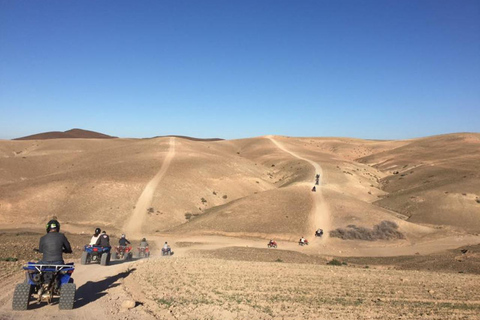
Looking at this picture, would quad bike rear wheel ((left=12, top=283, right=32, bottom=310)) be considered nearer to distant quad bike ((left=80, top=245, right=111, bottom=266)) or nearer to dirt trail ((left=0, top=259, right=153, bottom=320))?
dirt trail ((left=0, top=259, right=153, bottom=320))

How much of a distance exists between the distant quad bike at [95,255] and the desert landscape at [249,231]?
1.39ft

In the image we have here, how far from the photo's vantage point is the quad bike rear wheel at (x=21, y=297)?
8594 millimetres

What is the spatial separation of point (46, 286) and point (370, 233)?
3206cm

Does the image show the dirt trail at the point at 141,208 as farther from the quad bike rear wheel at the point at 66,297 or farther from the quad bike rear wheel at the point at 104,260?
the quad bike rear wheel at the point at 66,297

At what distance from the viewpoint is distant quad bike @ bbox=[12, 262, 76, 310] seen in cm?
862

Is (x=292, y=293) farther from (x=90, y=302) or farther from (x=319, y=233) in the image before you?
(x=319, y=233)

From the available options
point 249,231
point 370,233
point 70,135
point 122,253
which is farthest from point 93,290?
point 70,135

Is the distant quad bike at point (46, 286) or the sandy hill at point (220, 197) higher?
the distant quad bike at point (46, 286)

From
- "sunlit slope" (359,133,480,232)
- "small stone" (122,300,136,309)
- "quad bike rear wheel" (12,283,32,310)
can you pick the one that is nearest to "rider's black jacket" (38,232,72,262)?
"quad bike rear wheel" (12,283,32,310)

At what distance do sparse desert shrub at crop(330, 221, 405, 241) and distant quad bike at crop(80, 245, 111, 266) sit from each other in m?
24.9

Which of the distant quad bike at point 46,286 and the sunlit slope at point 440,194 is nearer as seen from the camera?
the distant quad bike at point 46,286

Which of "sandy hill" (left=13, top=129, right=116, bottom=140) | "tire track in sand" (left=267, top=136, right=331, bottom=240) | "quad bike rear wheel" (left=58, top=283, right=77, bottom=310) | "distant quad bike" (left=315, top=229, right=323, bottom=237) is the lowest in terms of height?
"distant quad bike" (left=315, top=229, right=323, bottom=237)

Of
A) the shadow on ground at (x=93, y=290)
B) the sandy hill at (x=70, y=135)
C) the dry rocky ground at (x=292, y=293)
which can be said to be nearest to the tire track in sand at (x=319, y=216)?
the dry rocky ground at (x=292, y=293)

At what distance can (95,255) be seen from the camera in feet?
54.3
